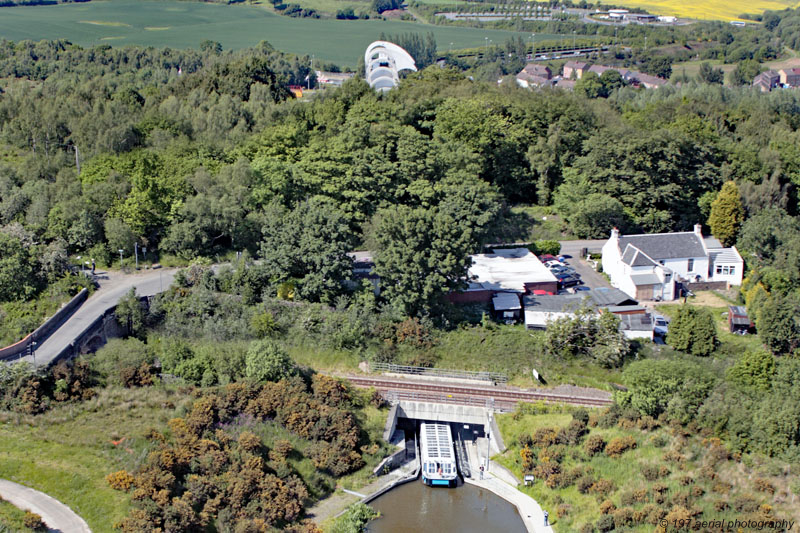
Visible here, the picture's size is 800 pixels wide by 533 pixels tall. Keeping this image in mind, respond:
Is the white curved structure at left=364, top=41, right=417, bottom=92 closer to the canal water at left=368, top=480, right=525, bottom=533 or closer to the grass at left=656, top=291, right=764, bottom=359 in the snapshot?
the grass at left=656, top=291, right=764, bottom=359

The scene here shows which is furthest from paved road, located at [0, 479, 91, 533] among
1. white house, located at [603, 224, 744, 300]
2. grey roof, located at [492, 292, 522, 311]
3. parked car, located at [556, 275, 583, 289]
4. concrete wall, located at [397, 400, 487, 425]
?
white house, located at [603, 224, 744, 300]

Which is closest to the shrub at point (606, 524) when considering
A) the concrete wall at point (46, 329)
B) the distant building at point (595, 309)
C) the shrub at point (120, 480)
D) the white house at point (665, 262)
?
the distant building at point (595, 309)

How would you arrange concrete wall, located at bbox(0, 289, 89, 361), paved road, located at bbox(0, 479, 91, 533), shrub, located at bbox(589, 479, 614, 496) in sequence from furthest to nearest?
concrete wall, located at bbox(0, 289, 89, 361) → shrub, located at bbox(589, 479, 614, 496) → paved road, located at bbox(0, 479, 91, 533)

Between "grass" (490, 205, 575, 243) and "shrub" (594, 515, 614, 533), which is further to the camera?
"grass" (490, 205, 575, 243)

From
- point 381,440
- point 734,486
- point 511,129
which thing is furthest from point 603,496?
point 511,129

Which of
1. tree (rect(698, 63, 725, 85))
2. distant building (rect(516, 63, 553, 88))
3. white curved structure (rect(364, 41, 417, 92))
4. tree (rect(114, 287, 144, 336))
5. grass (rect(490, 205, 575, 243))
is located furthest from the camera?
distant building (rect(516, 63, 553, 88))

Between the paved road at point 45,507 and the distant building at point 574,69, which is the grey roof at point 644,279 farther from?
the distant building at point 574,69

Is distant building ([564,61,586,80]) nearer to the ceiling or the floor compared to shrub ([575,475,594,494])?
nearer to the ceiling
